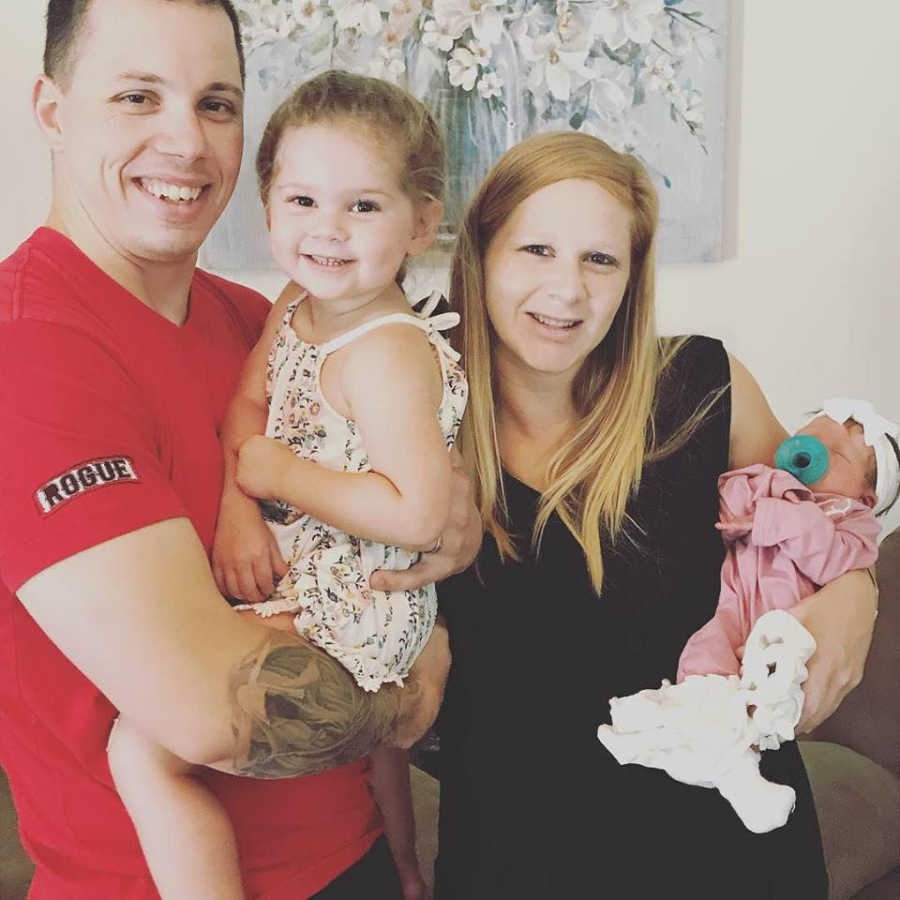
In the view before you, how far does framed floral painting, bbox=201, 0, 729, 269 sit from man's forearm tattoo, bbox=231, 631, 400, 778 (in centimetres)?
165

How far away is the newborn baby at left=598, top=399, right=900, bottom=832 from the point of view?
1240 millimetres

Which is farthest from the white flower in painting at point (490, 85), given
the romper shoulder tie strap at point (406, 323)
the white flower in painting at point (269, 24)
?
the romper shoulder tie strap at point (406, 323)

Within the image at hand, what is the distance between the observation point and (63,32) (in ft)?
3.88

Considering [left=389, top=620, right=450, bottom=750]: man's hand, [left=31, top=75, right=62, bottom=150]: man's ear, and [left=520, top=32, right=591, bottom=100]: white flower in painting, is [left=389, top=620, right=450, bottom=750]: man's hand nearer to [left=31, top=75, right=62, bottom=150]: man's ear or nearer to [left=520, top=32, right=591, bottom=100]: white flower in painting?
[left=31, top=75, right=62, bottom=150]: man's ear

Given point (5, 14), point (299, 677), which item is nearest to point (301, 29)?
point (5, 14)

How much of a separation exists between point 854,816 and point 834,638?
963 mm

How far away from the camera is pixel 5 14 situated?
2465mm

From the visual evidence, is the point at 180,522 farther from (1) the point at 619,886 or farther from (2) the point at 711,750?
(1) the point at 619,886

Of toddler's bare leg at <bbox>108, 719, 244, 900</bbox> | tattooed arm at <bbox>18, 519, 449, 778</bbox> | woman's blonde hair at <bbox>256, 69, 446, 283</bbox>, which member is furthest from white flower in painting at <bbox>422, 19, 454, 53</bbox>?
toddler's bare leg at <bbox>108, 719, 244, 900</bbox>

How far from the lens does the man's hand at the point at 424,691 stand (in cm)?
130

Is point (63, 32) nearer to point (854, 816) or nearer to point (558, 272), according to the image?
point (558, 272)

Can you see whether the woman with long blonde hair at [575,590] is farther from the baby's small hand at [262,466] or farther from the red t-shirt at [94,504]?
the baby's small hand at [262,466]

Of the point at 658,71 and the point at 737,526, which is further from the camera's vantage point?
the point at 658,71

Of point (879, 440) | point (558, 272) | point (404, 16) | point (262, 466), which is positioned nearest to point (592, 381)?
point (558, 272)
